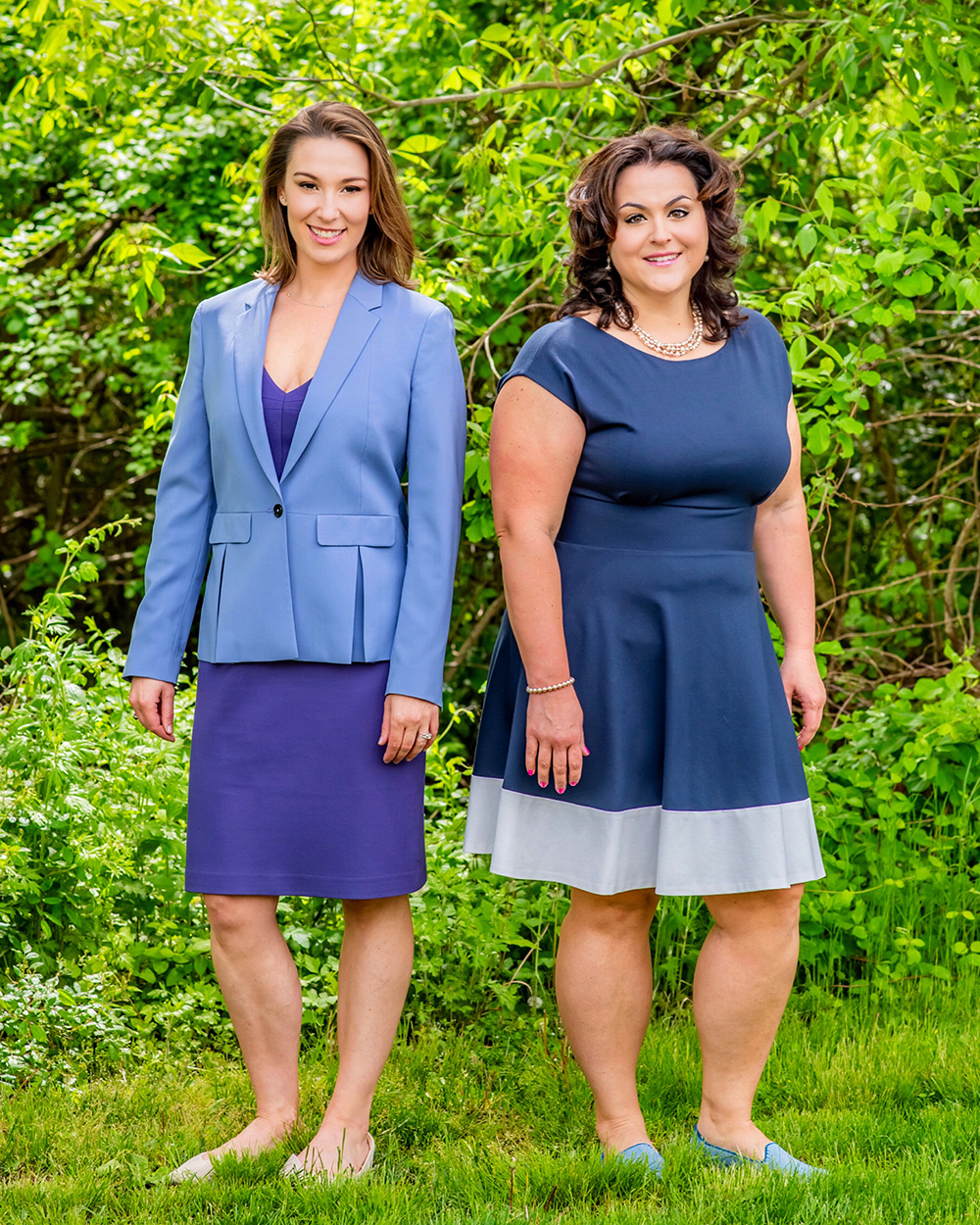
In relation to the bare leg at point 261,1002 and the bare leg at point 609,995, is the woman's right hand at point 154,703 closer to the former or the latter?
the bare leg at point 261,1002

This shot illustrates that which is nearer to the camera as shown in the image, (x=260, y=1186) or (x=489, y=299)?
(x=260, y=1186)

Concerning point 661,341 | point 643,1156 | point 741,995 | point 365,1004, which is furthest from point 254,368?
point 643,1156

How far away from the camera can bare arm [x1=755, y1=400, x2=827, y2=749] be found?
282cm

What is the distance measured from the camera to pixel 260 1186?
2.54 m

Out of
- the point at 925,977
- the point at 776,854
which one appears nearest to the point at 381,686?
the point at 776,854

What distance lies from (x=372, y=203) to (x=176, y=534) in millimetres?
775

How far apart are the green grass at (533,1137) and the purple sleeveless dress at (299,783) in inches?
22.6

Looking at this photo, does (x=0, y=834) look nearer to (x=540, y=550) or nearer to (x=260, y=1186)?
(x=260, y=1186)

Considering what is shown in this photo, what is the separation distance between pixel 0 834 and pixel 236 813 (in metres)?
1.09

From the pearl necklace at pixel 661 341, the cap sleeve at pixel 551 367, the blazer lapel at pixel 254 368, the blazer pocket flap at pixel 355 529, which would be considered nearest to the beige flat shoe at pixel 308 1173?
the blazer pocket flap at pixel 355 529

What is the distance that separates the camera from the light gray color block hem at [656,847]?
2.52m

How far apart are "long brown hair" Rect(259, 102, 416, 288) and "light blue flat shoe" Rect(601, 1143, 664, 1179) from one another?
1.80 meters

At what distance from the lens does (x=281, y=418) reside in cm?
264

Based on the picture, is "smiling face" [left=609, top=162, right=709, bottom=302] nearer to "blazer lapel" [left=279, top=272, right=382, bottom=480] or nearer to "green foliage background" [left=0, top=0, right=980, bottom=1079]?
"blazer lapel" [left=279, top=272, right=382, bottom=480]
